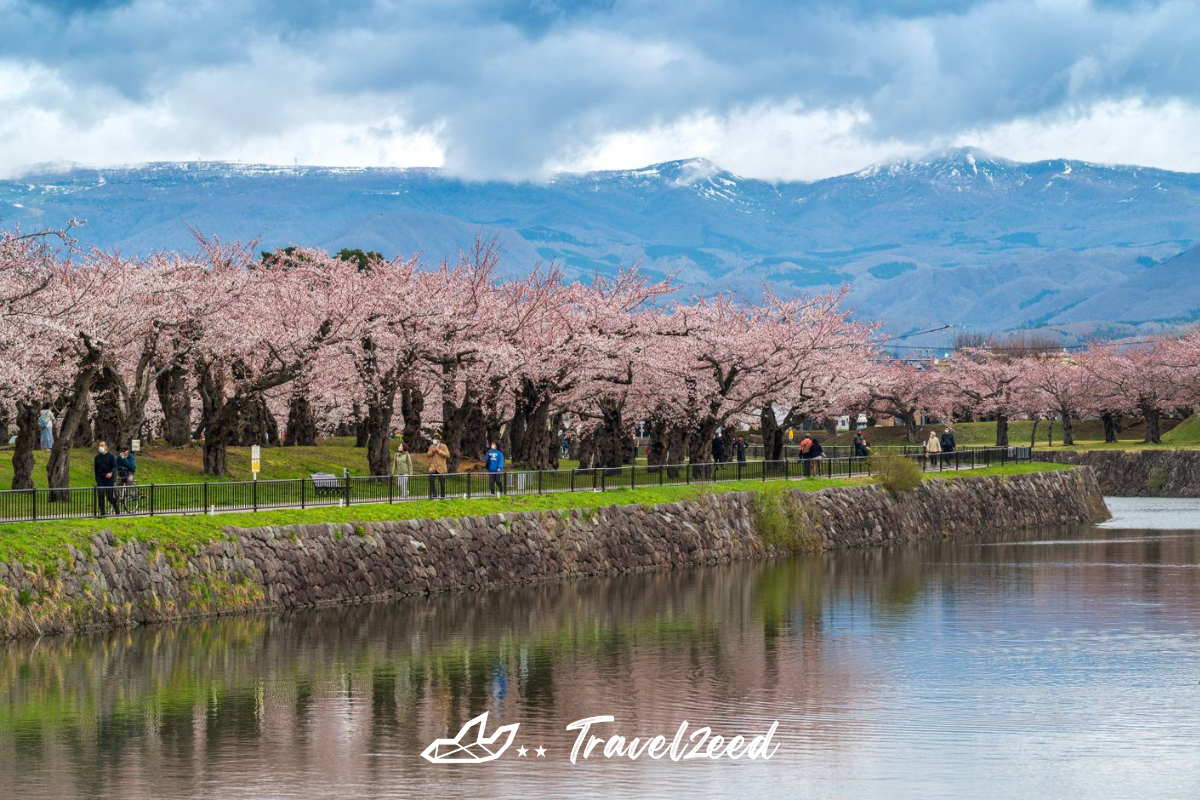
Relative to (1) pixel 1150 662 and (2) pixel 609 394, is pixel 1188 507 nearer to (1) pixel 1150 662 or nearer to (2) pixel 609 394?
(2) pixel 609 394

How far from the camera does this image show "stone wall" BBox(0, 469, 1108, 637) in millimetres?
32625

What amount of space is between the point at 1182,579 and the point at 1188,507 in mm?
44671

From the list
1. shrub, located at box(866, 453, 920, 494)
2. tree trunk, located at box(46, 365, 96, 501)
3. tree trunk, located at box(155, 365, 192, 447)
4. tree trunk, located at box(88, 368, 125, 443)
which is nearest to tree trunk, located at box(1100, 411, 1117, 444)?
shrub, located at box(866, 453, 920, 494)

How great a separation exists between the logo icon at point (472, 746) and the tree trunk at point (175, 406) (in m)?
37.8

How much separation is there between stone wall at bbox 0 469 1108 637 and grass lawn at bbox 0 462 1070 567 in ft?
0.82

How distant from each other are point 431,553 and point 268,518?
526 centimetres

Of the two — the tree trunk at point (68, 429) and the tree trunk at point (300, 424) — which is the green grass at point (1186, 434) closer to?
the tree trunk at point (300, 424)

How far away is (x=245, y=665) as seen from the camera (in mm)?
29453

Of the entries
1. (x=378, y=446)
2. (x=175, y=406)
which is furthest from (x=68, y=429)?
(x=175, y=406)

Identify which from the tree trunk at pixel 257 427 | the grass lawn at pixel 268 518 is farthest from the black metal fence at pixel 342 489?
the tree trunk at pixel 257 427

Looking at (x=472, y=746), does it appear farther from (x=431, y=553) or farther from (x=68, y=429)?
(x=68, y=429)

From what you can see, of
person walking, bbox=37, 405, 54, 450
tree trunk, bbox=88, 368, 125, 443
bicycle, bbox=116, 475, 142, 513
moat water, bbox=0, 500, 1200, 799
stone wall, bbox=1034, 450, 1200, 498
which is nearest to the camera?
moat water, bbox=0, 500, 1200, 799

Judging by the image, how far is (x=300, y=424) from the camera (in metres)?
70.8

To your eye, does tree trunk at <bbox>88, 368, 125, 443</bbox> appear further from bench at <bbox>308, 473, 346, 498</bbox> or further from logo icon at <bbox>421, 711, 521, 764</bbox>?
logo icon at <bbox>421, 711, 521, 764</bbox>
